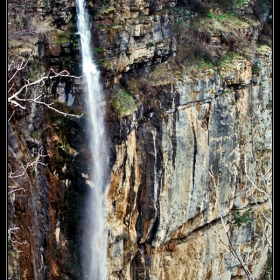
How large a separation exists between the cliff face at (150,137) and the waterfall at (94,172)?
18 centimetres

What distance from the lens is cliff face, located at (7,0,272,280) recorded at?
12.7 metres

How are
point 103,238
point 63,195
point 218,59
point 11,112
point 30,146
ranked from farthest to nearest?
point 218,59
point 103,238
point 63,195
point 30,146
point 11,112

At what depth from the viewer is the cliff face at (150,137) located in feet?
41.5

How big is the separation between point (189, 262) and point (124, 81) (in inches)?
258

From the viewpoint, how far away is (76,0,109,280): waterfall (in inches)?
539

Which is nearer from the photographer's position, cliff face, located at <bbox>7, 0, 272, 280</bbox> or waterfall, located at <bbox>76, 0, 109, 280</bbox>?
cliff face, located at <bbox>7, 0, 272, 280</bbox>

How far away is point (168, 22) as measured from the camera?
15.7 meters

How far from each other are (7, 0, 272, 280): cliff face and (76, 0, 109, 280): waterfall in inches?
7.3

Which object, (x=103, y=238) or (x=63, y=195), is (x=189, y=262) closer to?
(x=103, y=238)

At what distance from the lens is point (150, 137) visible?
48.9 ft

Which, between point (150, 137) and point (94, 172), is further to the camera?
point (150, 137)

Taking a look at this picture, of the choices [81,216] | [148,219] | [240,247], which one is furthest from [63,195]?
[240,247]

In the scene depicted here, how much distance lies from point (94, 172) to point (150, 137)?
199 cm

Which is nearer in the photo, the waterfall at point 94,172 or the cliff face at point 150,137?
the cliff face at point 150,137
